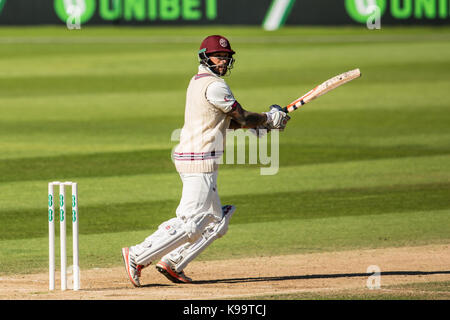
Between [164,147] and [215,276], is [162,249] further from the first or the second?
[164,147]

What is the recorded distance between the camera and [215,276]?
27.1 feet

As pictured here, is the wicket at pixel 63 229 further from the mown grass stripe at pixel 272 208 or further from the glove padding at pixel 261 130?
the mown grass stripe at pixel 272 208

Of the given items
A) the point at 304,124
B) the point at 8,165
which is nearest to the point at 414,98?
the point at 304,124

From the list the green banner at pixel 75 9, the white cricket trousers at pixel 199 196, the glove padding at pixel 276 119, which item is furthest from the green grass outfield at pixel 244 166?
the glove padding at pixel 276 119

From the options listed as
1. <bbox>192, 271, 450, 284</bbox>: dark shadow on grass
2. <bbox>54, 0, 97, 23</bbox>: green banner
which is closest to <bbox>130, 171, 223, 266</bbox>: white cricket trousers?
<bbox>192, 271, 450, 284</bbox>: dark shadow on grass

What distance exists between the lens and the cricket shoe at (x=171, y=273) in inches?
314

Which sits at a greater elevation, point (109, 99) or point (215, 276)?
point (109, 99)

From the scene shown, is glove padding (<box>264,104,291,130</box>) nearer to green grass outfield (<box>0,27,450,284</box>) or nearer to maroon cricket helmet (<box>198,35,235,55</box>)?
maroon cricket helmet (<box>198,35,235,55</box>)

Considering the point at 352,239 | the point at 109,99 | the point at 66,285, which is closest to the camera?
the point at 66,285

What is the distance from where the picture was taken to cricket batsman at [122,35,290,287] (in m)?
7.68

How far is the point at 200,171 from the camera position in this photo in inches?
305

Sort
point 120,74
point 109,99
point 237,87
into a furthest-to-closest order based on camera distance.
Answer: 1. point 120,74
2. point 237,87
3. point 109,99

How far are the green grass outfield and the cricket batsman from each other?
1.09 metres
